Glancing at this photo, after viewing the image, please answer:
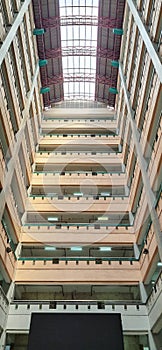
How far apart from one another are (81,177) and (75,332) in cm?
2190

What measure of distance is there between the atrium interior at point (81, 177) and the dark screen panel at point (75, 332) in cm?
393

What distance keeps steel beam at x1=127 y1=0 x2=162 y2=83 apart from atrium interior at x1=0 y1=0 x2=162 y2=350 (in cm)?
11

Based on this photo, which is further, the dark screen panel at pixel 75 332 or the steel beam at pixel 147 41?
the steel beam at pixel 147 41

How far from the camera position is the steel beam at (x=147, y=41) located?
25522 millimetres

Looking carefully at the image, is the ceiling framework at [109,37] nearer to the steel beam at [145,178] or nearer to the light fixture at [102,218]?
the steel beam at [145,178]

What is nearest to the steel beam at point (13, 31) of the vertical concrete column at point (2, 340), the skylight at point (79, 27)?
the skylight at point (79, 27)

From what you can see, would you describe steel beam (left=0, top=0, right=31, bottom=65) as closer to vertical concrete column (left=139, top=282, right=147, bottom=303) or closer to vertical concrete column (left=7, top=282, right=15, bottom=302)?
vertical concrete column (left=7, top=282, right=15, bottom=302)

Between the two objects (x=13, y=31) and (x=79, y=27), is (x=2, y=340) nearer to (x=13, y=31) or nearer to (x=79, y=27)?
(x=13, y=31)

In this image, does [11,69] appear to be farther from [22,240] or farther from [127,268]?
[127,268]

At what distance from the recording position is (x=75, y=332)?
59.1 feet

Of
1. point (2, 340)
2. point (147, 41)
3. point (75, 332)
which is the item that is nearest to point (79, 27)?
point (147, 41)

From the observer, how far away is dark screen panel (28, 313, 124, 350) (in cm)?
1723

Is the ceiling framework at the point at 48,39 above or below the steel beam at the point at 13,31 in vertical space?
above

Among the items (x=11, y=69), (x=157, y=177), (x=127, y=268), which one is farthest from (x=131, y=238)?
(x=11, y=69)
